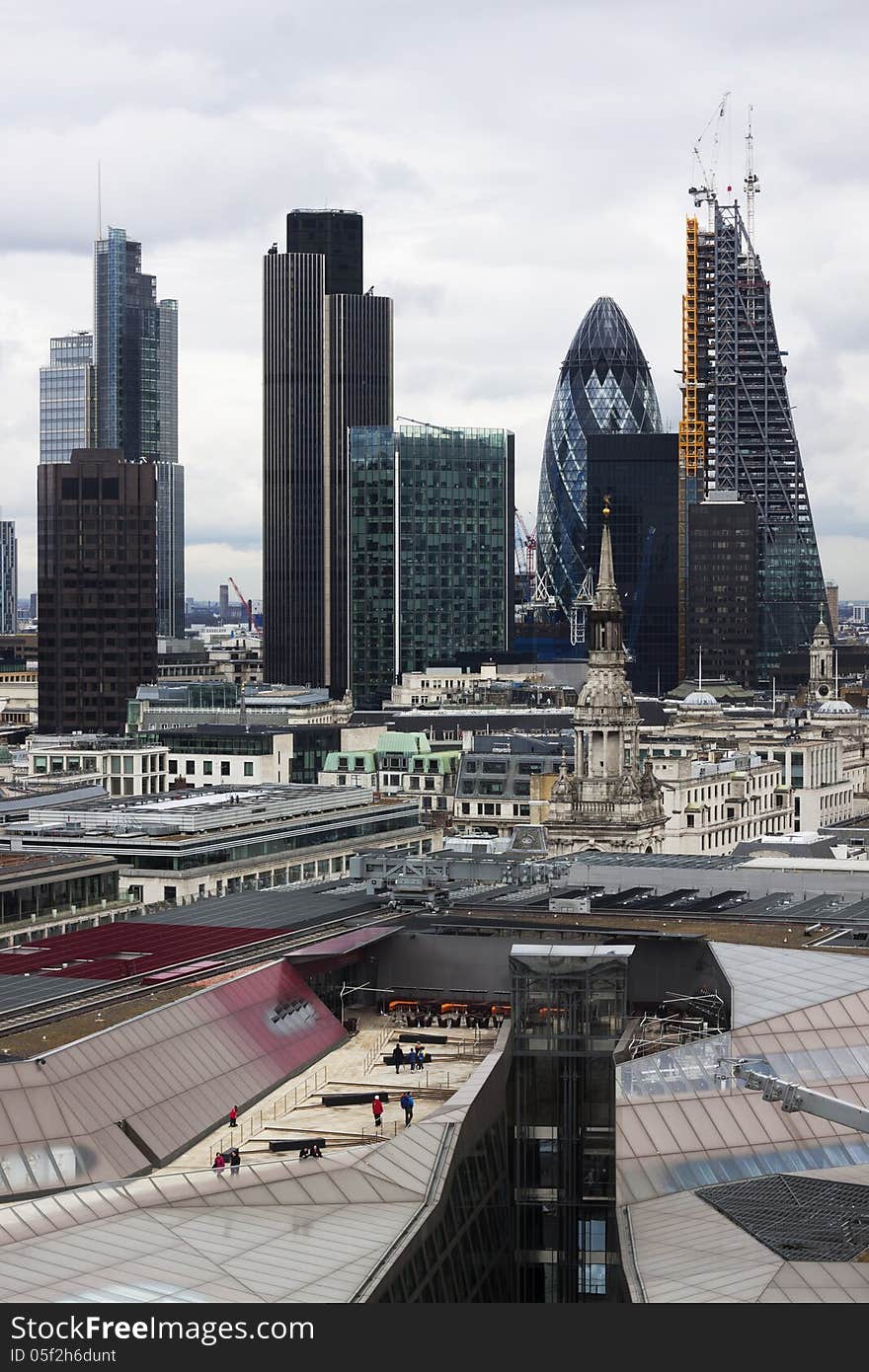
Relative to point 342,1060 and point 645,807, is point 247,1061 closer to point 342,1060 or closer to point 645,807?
point 342,1060

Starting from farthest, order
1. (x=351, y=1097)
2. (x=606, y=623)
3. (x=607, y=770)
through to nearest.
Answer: (x=606, y=623) → (x=607, y=770) → (x=351, y=1097)

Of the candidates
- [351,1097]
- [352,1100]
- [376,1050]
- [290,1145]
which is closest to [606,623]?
[376,1050]

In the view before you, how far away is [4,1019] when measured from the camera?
77625 mm

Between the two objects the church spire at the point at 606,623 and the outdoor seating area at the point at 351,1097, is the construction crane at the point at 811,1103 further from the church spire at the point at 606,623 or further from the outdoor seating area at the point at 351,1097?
the church spire at the point at 606,623

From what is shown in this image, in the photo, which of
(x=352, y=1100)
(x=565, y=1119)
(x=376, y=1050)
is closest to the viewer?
(x=565, y=1119)

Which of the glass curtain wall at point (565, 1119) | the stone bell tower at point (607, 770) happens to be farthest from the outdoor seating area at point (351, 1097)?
the stone bell tower at point (607, 770)

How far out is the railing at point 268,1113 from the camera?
68812 mm

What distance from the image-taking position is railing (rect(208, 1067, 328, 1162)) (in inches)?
2709

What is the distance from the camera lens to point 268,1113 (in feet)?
237

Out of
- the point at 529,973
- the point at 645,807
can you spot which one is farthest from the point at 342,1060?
the point at 645,807

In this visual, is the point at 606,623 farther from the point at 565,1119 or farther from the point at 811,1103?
the point at 811,1103

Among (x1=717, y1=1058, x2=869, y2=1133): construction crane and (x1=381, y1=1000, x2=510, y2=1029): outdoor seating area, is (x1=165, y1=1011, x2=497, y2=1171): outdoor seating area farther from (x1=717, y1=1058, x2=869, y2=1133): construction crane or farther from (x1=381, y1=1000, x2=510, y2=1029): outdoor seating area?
(x1=717, y1=1058, x2=869, y2=1133): construction crane

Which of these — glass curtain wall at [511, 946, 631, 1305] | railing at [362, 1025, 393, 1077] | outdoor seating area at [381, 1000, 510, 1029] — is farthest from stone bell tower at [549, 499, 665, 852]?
glass curtain wall at [511, 946, 631, 1305]

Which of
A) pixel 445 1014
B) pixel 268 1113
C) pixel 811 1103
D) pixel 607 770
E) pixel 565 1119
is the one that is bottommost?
pixel 565 1119
